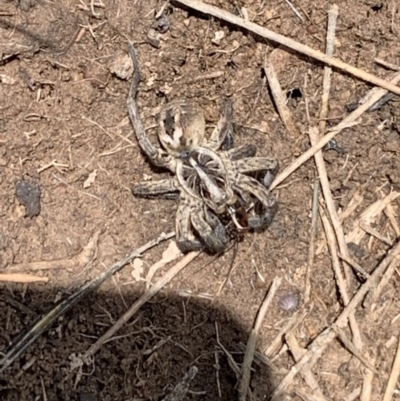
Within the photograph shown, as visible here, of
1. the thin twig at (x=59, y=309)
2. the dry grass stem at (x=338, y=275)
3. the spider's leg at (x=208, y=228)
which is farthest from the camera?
the dry grass stem at (x=338, y=275)

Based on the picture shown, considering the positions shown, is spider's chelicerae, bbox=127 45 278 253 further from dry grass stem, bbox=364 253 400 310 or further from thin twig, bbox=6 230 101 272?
dry grass stem, bbox=364 253 400 310

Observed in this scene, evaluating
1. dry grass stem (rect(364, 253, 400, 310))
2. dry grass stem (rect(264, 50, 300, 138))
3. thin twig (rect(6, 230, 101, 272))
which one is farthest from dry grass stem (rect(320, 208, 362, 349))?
thin twig (rect(6, 230, 101, 272))

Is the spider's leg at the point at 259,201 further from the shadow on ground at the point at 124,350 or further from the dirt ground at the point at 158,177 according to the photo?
the shadow on ground at the point at 124,350

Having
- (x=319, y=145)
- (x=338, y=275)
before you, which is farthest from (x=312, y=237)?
(x=319, y=145)

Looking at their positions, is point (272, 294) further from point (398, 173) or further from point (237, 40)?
point (237, 40)

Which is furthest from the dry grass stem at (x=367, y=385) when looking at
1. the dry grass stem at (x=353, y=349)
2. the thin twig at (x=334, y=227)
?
the thin twig at (x=334, y=227)

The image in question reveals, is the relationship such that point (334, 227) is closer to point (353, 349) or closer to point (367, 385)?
point (353, 349)
